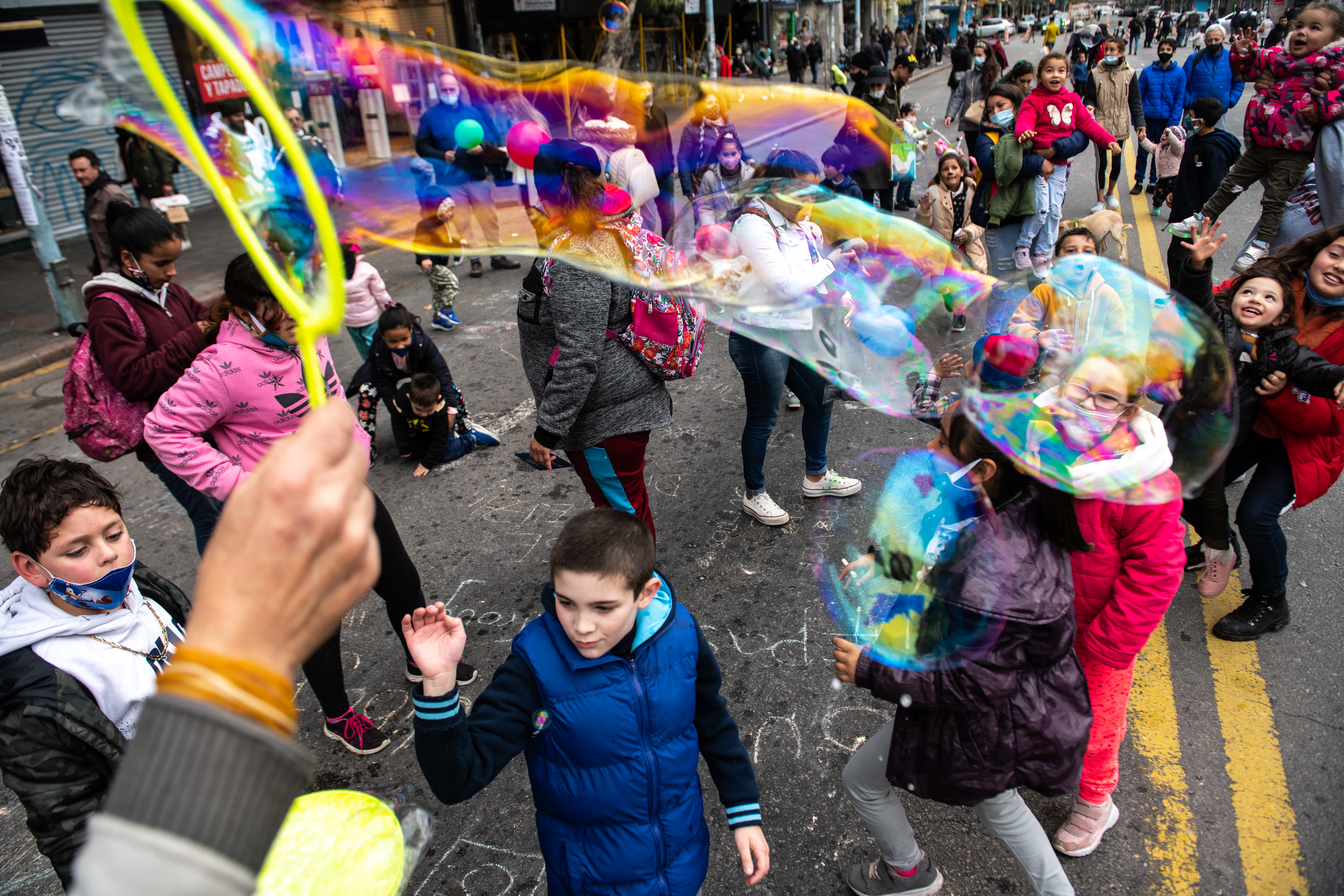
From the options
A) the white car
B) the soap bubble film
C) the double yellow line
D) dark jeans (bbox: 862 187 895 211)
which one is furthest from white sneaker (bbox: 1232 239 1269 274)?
the white car

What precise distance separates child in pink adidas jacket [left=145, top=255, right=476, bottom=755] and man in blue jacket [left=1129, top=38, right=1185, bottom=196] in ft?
33.6

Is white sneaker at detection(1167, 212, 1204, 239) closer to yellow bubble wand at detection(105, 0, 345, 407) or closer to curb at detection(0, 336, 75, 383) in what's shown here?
yellow bubble wand at detection(105, 0, 345, 407)

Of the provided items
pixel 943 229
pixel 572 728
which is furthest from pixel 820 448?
pixel 943 229

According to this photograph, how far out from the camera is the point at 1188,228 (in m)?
5.95

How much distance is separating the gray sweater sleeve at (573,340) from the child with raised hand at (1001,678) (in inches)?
50.1

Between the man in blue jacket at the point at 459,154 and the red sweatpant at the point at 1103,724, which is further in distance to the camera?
the man in blue jacket at the point at 459,154

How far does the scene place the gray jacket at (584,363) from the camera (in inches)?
108

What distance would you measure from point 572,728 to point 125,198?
8118 millimetres

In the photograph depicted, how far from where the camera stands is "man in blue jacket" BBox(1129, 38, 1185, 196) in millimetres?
9195

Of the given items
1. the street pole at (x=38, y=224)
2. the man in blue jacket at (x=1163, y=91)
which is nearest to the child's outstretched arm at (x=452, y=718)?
the street pole at (x=38, y=224)

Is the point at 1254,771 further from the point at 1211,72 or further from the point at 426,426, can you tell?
the point at 1211,72

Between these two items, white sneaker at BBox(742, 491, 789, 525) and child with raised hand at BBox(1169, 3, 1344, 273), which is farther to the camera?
child with raised hand at BBox(1169, 3, 1344, 273)

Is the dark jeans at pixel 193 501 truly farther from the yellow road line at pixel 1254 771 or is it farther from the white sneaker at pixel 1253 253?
the white sneaker at pixel 1253 253

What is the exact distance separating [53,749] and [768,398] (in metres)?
3.05
